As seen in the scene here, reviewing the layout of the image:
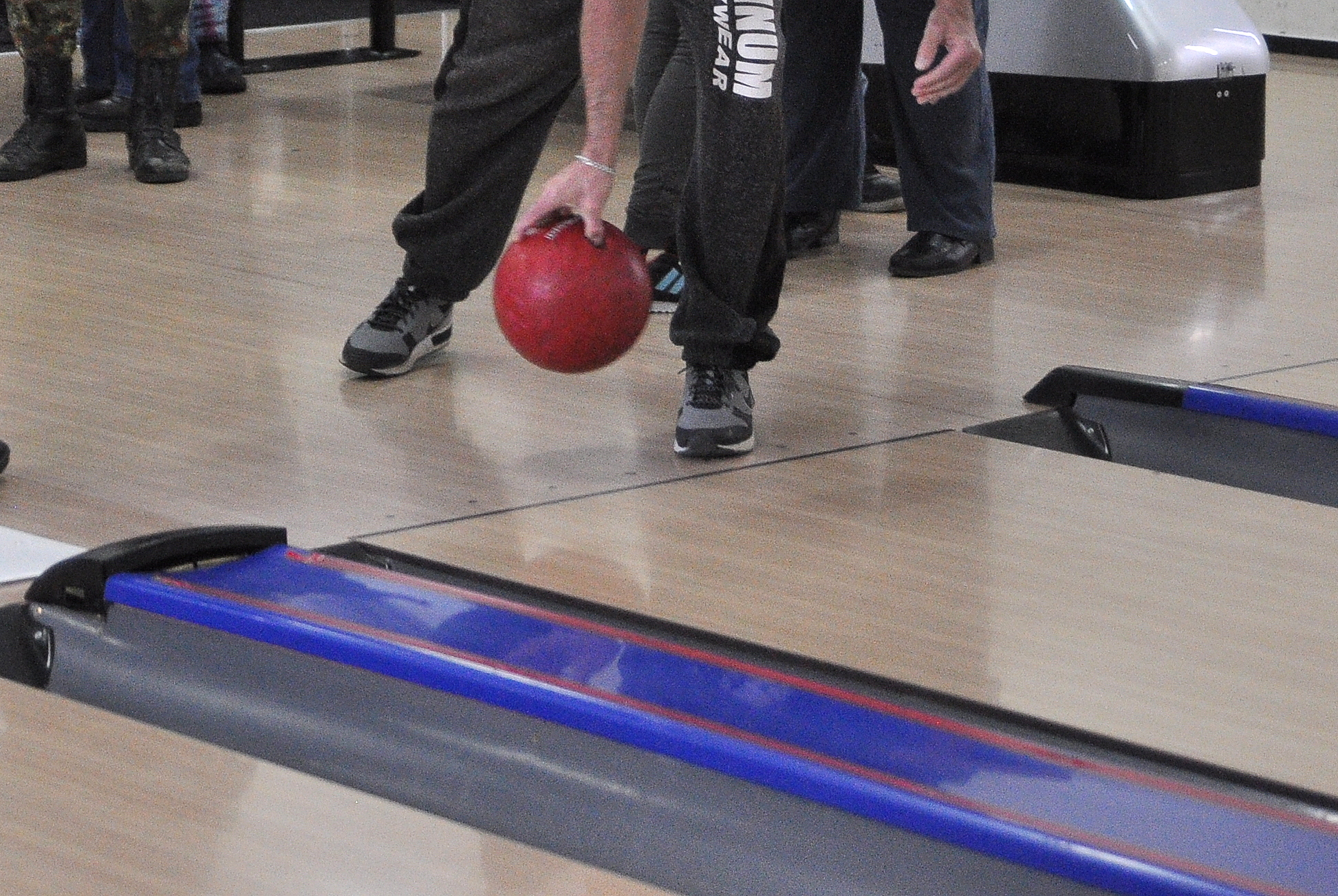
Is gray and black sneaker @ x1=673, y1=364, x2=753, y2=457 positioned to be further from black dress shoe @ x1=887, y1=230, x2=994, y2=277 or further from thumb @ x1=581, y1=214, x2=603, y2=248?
black dress shoe @ x1=887, y1=230, x2=994, y2=277

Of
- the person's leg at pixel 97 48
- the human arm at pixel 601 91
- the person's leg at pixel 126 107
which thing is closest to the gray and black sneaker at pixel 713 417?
the human arm at pixel 601 91

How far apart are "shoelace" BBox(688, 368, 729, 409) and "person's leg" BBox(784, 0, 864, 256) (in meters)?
1.07

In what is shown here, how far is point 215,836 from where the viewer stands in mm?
1095

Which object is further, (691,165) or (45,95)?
(45,95)

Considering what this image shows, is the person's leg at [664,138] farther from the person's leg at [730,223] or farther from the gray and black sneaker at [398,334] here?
the person's leg at [730,223]

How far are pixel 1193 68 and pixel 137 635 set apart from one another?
9.16ft

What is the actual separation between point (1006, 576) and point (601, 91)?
638 mm

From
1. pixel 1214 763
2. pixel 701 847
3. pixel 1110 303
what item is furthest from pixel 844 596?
pixel 1110 303

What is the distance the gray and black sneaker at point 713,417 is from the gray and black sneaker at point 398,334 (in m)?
0.44

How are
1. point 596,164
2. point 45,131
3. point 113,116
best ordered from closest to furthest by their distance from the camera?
point 596,164 → point 45,131 → point 113,116

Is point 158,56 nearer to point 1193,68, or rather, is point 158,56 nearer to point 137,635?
point 1193,68

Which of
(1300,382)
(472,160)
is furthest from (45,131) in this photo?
(1300,382)

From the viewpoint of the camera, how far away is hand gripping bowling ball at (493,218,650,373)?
6.57 feet

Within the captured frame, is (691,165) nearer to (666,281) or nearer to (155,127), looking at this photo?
(666,281)
